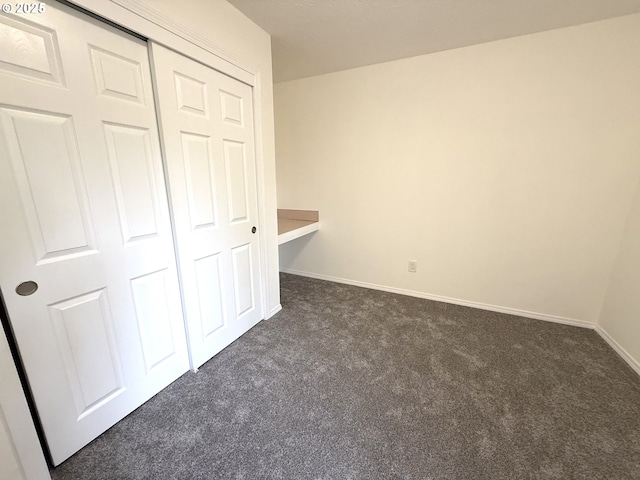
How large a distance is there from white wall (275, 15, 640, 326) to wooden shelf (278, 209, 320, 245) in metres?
0.13

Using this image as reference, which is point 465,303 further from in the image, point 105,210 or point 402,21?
point 105,210

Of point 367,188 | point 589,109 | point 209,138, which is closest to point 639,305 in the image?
point 589,109

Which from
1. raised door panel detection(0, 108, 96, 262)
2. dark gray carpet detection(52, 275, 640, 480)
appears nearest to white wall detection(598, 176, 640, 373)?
dark gray carpet detection(52, 275, 640, 480)

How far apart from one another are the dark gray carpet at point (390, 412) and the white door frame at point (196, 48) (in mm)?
855

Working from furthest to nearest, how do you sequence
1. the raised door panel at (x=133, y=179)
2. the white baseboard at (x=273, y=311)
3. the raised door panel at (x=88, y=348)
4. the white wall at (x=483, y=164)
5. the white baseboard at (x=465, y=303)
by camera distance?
1. the white baseboard at (x=273, y=311)
2. the white baseboard at (x=465, y=303)
3. the white wall at (x=483, y=164)
4. the raised door panel at (x=133, y=179)
5. the raised door panel at (x=88, y=348)

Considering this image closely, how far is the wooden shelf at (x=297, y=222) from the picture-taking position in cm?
286

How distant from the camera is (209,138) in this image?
5.68 feet

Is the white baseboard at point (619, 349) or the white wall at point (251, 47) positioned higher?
the white wall at point (251, 47)

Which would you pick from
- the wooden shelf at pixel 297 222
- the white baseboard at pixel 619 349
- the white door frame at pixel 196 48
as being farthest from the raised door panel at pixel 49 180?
the white baseboard at pixel 619 349

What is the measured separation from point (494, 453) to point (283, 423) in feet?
3.46

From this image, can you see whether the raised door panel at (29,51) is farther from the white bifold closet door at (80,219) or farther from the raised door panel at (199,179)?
the raised door panel at (199,179)

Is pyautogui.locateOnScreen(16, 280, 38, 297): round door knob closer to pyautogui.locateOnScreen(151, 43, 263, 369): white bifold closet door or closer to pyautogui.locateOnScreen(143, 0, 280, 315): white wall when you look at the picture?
pyautogui.locateOnScreen(151, 43, 263, 369): white bifold closet door

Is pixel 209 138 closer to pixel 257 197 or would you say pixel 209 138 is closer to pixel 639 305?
pixel 257 197

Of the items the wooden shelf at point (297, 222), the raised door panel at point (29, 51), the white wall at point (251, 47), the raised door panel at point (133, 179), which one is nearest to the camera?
the raised door panel at point (29, 51)
